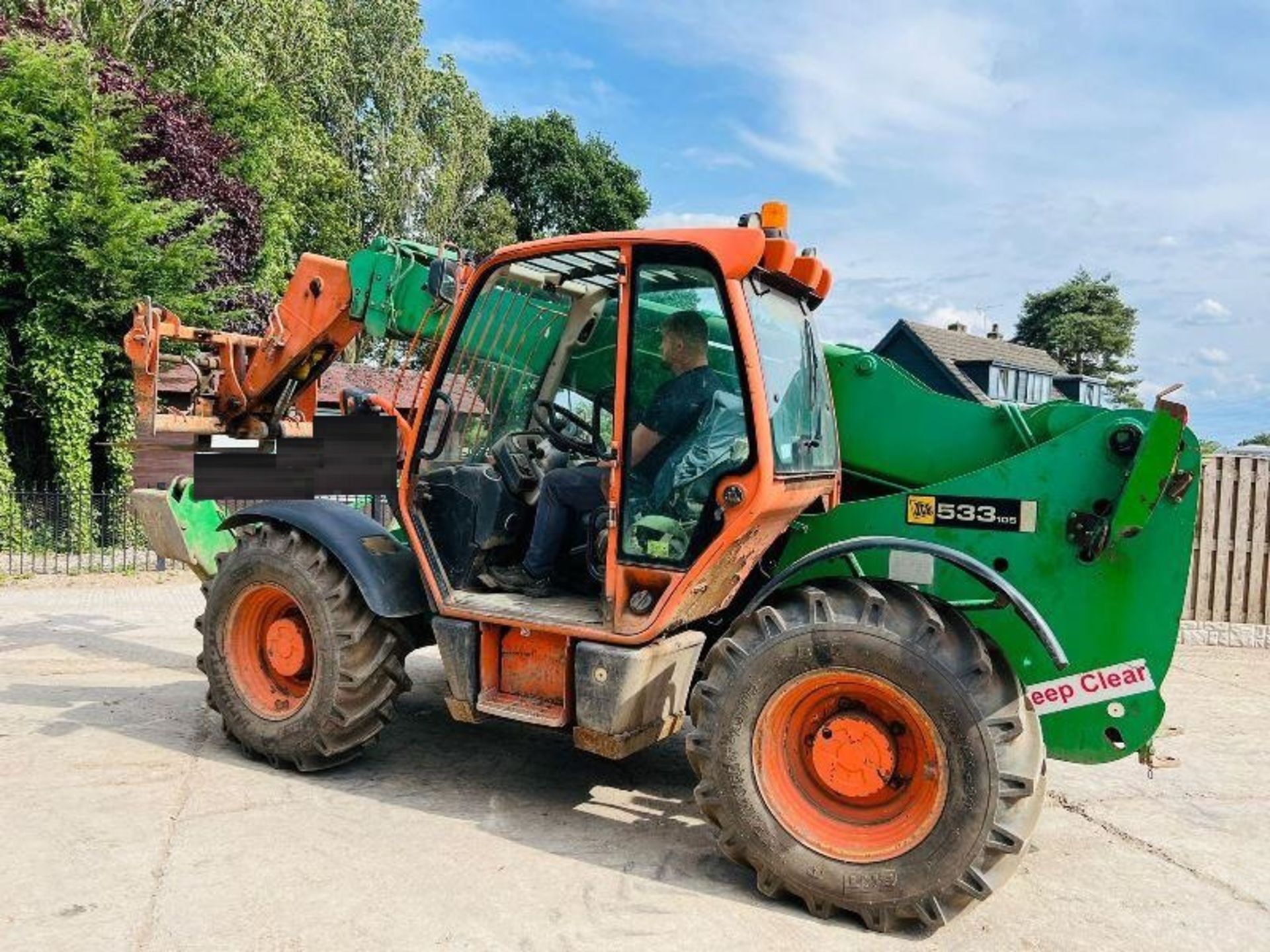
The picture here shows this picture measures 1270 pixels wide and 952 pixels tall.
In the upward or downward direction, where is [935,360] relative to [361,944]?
upward

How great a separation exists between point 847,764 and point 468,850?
61.0 inches

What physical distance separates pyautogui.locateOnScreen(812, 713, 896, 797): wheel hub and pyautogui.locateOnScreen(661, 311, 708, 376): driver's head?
152 centimetres

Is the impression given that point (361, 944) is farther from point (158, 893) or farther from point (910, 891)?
point (910, 891)

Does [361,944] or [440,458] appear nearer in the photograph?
[361,944]

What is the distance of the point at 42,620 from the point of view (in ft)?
28.5

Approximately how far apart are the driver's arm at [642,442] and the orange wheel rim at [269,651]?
6.54 ft

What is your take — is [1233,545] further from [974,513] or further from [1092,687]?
[974,513]

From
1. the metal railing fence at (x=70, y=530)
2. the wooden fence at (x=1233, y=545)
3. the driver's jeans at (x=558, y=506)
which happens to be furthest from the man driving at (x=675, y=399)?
the metal railing fence at (x=70, y=530)

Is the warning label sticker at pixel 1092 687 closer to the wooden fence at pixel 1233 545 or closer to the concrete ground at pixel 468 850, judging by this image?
the concrete ground at pixel 468 850

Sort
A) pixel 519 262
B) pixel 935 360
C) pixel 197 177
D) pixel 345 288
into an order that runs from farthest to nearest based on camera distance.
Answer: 1. pixel 935 360
2. pixel 197 177
3. pixel 345 288
4. pixel 519 262

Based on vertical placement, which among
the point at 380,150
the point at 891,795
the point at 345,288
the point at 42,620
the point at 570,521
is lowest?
the point at 42,620

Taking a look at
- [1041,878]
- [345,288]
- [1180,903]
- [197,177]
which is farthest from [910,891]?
[197,177]

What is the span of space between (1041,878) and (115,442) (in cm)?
1486

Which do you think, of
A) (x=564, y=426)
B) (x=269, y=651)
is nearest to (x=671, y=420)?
(x=564, y=426)
